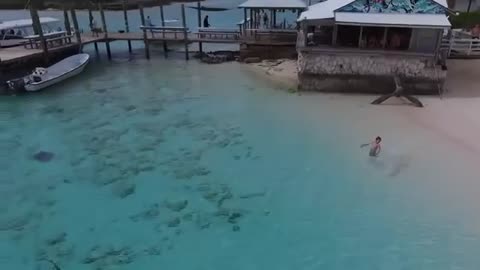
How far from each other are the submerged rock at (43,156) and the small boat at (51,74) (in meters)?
8.22

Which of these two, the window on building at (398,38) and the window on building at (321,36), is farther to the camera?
the window on building at (321,36)

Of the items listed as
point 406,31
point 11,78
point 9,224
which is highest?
A: point 406,31

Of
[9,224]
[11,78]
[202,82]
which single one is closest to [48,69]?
[11,78]

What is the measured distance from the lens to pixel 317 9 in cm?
2427

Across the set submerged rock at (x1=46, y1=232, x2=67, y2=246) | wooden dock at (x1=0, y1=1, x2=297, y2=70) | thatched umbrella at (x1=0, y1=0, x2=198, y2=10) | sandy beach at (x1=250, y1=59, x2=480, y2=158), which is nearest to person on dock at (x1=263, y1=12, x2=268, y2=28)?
wooden dock at (x1=0, y1=1, x2=297, y2=70)

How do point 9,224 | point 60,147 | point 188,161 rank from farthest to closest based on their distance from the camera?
1. point 60,147
2. point 188,161
3. point 9,224

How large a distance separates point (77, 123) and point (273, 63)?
44.3 feet

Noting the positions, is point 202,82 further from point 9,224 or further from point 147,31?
point 9,224

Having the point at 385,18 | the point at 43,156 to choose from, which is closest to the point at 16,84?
the point at 43,156

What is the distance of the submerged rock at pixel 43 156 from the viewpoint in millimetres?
16906

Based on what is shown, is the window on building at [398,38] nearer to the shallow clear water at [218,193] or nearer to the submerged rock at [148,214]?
the shallow clear water at [218,193]

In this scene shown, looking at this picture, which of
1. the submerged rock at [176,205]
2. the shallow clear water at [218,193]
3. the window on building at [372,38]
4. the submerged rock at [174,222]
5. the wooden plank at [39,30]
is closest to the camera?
the shallow clear water at [218,193]

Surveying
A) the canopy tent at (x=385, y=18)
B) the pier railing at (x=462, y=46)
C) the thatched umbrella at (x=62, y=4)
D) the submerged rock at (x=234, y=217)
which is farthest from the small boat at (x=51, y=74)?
the thatched umbrella at (x=62, y=4)

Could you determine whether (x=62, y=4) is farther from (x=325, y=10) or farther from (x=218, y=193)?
(x=218, y=193)
